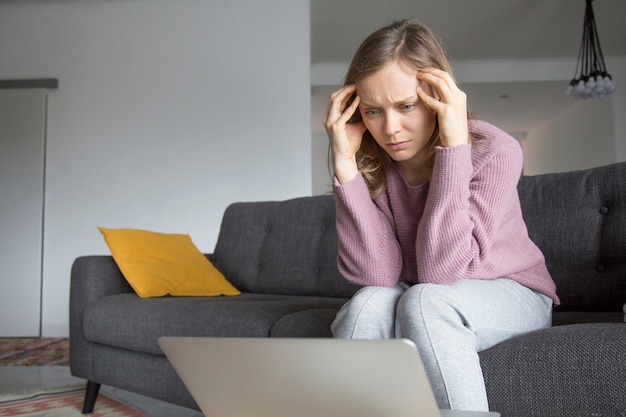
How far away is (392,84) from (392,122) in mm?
70

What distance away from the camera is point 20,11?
520cm

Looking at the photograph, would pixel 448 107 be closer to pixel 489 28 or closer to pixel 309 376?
pixel 309 376

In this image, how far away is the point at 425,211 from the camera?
1164 millimetres

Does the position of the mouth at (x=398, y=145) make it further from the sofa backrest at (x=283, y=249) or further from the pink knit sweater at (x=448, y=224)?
the sofa backrest at (x=283, y=249)

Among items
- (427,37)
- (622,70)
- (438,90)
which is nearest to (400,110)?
(438,90)

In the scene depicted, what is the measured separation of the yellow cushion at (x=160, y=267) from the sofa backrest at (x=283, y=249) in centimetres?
11

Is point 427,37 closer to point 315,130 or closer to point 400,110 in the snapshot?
point 400,110

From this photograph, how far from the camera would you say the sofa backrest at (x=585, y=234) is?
1.58m

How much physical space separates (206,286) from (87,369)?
1.71 feet

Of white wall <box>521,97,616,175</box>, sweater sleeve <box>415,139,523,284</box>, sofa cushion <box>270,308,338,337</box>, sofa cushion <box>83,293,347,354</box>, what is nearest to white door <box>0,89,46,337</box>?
sofa cushion <box>83,293,347,354</box>

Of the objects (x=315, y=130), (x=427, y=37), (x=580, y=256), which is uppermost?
(x=315, y=130)

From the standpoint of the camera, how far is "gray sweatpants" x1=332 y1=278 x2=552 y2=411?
2.88 ft

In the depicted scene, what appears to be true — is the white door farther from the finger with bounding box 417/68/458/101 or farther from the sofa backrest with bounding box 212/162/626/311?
the finger with bounding box 417/68/458/101

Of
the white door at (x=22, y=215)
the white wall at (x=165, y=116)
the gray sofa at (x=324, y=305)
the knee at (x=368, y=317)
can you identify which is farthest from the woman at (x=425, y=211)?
the white door at (x=22, y=215)
